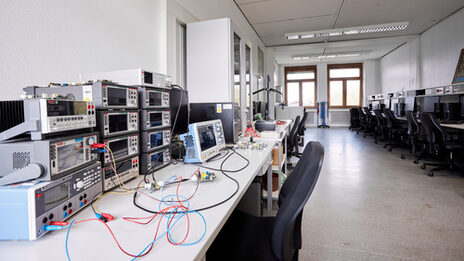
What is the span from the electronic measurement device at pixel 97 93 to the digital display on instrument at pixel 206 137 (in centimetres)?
53

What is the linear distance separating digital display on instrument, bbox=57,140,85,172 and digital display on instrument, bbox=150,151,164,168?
1.48 feet

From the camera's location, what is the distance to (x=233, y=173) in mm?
1299

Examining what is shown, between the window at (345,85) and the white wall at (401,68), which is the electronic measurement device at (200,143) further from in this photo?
the window at (345,85)

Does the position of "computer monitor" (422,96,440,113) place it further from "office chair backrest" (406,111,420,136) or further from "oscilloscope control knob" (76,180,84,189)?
"oscilloscope control knob" (76,180,84,189)

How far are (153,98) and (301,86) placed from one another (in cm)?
1072

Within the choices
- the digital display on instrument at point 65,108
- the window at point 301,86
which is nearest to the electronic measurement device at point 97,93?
the digital display on instrument at point 65,108

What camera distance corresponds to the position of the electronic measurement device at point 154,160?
125cm

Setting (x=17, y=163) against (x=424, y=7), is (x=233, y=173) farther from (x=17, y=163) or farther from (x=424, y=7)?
(x=424, y=7)

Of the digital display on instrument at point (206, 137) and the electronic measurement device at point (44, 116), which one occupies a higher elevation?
the electronic measurement device at point (44, 116)

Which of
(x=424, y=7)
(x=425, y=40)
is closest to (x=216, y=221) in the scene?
(x=424, y=7)

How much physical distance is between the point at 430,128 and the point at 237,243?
3.85m

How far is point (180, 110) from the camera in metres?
1.83

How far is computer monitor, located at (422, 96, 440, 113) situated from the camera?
194 inches

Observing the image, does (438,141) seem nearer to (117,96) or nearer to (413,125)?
(413,125)
